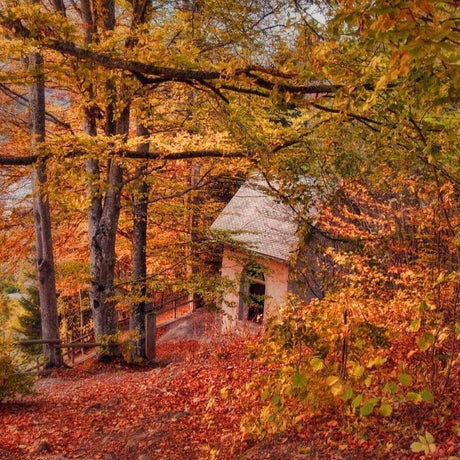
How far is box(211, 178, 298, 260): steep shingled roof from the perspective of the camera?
1488 cm

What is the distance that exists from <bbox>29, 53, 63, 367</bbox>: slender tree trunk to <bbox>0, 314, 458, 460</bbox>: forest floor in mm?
1337

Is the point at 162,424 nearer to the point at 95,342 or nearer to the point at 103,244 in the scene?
the point at 95,342

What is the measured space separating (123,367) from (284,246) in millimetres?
6527

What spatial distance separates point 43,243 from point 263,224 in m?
8.02

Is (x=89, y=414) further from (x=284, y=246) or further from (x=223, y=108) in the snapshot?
(x=284, y=246)

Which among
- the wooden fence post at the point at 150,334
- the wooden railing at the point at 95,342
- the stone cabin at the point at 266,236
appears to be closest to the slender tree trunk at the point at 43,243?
the wooden railing at the point at 95,342

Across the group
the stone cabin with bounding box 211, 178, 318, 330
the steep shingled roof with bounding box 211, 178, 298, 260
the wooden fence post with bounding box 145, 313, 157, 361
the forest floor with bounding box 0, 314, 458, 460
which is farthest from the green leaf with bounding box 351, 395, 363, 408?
the wooden fence post with bounding box 145, 313, 157, 361

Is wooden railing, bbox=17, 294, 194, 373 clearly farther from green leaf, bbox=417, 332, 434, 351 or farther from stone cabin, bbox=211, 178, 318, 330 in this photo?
green leaf, bbox=417, 332, 434, 351

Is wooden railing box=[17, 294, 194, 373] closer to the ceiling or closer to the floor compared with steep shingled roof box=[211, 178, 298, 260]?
closer to the floor

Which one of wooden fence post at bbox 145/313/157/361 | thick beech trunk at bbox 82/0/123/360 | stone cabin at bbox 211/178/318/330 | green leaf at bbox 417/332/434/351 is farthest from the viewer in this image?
stone cabin at bbox 211/178/318/330

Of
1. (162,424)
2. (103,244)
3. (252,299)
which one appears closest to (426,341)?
(162,424)

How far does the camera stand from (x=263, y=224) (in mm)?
16219

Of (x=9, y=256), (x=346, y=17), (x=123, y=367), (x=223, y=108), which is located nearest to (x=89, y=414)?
(x=123, y=367)

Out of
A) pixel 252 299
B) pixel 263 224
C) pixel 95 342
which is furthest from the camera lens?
pixel 252 299
